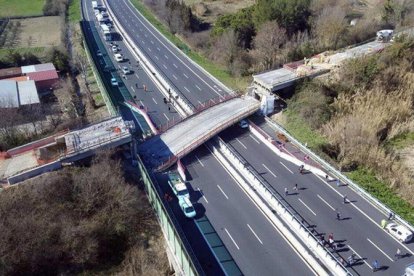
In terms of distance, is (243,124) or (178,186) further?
(243,124)

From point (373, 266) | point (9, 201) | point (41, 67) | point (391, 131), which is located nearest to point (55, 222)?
point (9, 201)

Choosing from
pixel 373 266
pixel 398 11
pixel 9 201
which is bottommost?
pixel 373 266

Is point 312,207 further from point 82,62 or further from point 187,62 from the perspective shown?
point 82,62

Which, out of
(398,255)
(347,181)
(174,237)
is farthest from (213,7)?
(398,255)

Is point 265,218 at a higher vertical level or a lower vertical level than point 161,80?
lower

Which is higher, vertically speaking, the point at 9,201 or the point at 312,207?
the point at 9,201

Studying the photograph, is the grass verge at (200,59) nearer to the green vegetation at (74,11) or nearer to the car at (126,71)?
the car at (126,71)

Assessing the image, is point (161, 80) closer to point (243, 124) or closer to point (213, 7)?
point (243, 124)
